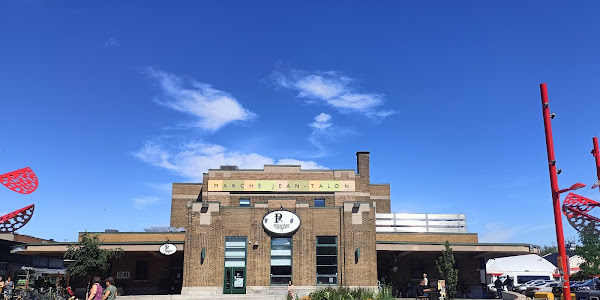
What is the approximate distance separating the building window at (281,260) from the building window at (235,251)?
194 cm

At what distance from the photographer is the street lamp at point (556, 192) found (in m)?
16.6

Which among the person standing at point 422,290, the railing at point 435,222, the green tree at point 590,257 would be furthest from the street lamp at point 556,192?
the green tree at point 590,257

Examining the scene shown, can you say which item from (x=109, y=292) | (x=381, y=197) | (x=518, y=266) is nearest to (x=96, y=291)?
(x=109, y=292)

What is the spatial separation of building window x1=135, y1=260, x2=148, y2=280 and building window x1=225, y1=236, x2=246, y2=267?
32.4ft

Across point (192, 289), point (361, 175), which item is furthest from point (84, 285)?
point (361, 175)

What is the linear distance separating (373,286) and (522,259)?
44227 mm

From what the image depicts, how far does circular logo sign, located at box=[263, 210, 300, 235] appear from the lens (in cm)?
3228

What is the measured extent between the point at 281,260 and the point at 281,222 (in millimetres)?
2504

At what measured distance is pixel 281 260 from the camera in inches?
1266

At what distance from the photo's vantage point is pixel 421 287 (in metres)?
26.8

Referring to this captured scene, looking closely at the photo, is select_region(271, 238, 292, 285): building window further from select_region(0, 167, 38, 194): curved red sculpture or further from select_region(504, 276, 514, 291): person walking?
select_region(504, 276, 514, 291): person walking

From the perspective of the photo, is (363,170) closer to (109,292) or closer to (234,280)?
(234,280)

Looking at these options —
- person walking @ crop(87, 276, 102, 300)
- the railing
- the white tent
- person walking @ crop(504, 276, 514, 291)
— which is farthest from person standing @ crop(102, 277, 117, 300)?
the white tent

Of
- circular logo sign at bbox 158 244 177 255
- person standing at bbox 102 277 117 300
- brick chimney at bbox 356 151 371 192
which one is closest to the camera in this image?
person standing at bbox 102 277 117 300
